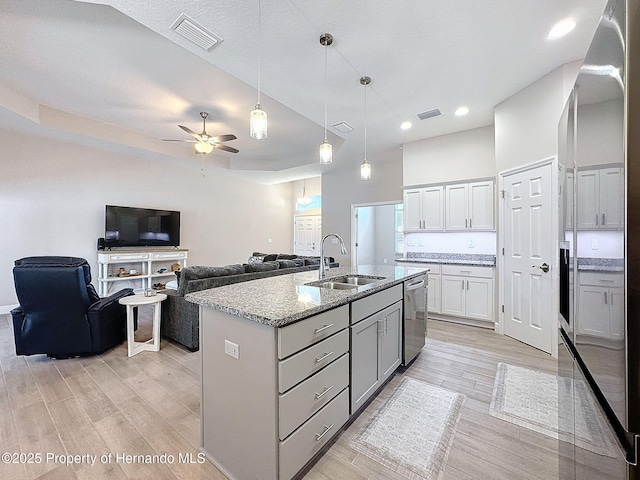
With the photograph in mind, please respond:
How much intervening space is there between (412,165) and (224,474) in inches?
196

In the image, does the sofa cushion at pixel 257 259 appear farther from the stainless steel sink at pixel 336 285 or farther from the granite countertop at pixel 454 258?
the stainless steel sink at pixel 336 285

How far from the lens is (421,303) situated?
288cm

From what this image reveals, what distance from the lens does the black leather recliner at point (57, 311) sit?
2592 mm

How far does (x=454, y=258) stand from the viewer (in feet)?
15.1

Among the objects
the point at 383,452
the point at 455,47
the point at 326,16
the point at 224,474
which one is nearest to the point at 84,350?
the point at 224,474

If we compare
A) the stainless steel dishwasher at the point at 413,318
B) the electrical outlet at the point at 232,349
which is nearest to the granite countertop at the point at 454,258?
the stainless steel dishwasher at the point at 413,318

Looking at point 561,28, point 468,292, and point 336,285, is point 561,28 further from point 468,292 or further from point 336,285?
point 468,292

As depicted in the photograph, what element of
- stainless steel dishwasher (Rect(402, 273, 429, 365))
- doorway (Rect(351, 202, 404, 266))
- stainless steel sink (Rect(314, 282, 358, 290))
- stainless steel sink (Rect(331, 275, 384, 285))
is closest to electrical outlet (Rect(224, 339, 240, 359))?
stainless steel sink (Rect(314, 282, 358, 290))

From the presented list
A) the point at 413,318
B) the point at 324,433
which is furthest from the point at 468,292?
the point at 324,433

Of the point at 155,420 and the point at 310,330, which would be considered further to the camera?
the point at 155,420

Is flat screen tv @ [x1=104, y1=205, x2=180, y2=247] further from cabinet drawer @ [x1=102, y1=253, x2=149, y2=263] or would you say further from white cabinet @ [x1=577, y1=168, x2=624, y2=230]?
white cabinet @ [x1=577, y1=168, x2=624, y2=230]

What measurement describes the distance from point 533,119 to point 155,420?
4805mm

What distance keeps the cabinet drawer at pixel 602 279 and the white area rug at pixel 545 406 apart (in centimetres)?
36

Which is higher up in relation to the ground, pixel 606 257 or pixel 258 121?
pixel 258 121
